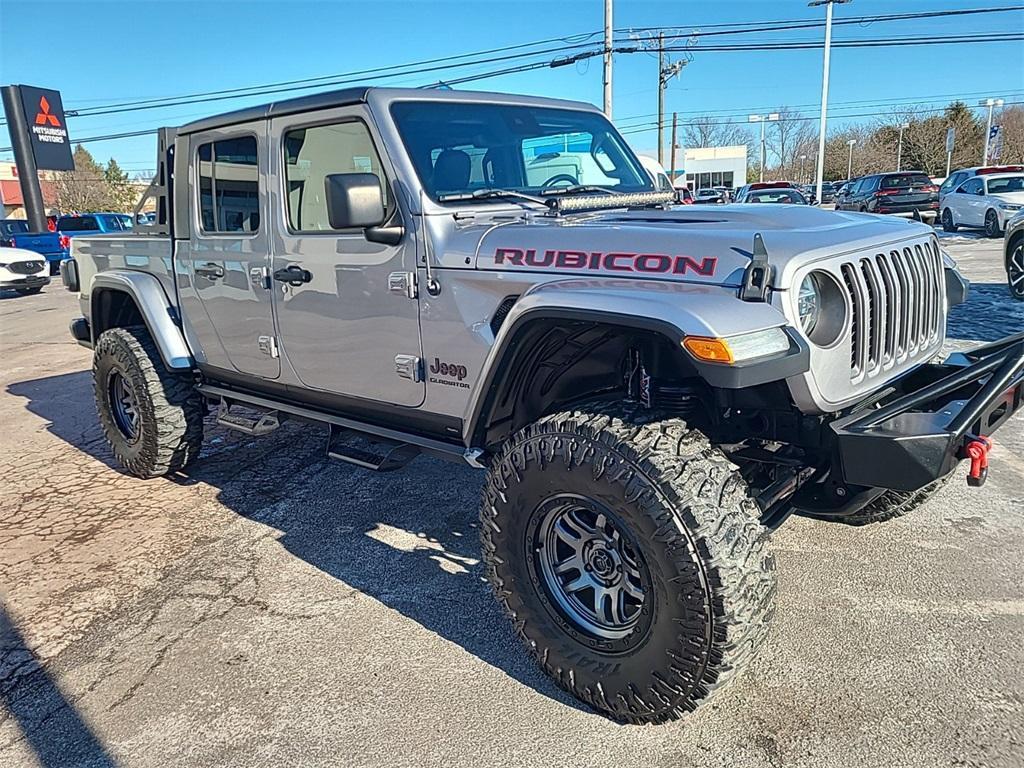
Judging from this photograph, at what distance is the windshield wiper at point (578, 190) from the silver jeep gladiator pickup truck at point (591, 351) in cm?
4

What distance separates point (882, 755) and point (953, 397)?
1194 mm

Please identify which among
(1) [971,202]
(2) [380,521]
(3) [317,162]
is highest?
(3) [317,162]

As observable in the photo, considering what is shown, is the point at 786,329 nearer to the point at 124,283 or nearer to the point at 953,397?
the point at 953,397

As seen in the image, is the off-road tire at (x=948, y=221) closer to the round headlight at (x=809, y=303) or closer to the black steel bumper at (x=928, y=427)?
the black steel bumper at (x=928, y=427)

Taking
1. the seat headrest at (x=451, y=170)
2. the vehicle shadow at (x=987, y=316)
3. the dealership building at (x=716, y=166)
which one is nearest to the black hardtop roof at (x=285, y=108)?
the seat headrest at (x=451, y=170)

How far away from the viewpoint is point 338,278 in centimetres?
337

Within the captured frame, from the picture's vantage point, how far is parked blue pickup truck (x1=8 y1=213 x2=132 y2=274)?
20.2 meters

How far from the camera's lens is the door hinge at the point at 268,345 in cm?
387

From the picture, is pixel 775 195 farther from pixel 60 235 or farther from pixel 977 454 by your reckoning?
pixel 977 454

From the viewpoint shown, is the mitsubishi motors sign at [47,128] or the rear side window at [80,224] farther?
the mitsubishi motors sign at [47,128]

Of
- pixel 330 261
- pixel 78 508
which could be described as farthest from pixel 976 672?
pixel 78 508

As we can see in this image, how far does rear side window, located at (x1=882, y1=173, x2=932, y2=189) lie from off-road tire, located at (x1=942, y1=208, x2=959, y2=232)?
262 centimetres

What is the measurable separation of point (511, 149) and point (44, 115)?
25.9 metres

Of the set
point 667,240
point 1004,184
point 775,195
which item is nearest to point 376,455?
point 667,240
